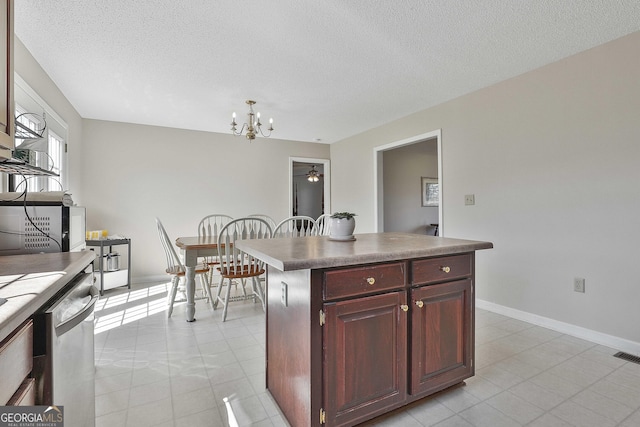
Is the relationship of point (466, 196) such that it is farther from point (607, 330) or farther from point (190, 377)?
point (190, 377)

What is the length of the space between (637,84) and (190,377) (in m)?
3.75

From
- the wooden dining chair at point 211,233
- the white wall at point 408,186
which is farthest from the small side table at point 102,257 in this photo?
the white wall at point 408,186

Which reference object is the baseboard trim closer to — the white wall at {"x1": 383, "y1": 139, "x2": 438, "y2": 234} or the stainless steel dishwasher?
the white wall at {"x1": 383, "y1": 139, "x2": 438, "y2": 234}

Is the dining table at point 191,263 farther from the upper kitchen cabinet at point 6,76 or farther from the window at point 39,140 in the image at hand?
the upper kitchen cabinet at point 6,76

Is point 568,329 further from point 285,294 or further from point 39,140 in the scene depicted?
point 39,140

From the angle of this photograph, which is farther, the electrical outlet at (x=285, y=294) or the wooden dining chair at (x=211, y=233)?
the wooden dining chair at (x=211, y=233)

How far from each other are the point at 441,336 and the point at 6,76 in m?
2.34

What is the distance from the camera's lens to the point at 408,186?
20.1 feet

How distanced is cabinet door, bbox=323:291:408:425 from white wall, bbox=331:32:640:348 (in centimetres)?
206

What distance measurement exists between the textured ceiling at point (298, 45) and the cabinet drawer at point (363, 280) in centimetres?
168

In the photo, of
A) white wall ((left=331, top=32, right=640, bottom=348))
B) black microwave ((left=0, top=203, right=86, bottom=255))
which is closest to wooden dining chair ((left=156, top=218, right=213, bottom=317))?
black microwave ((left=0, top=203, right=86, bottom=255))

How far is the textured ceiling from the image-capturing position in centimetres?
203

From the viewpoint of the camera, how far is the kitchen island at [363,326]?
4.42 ft
